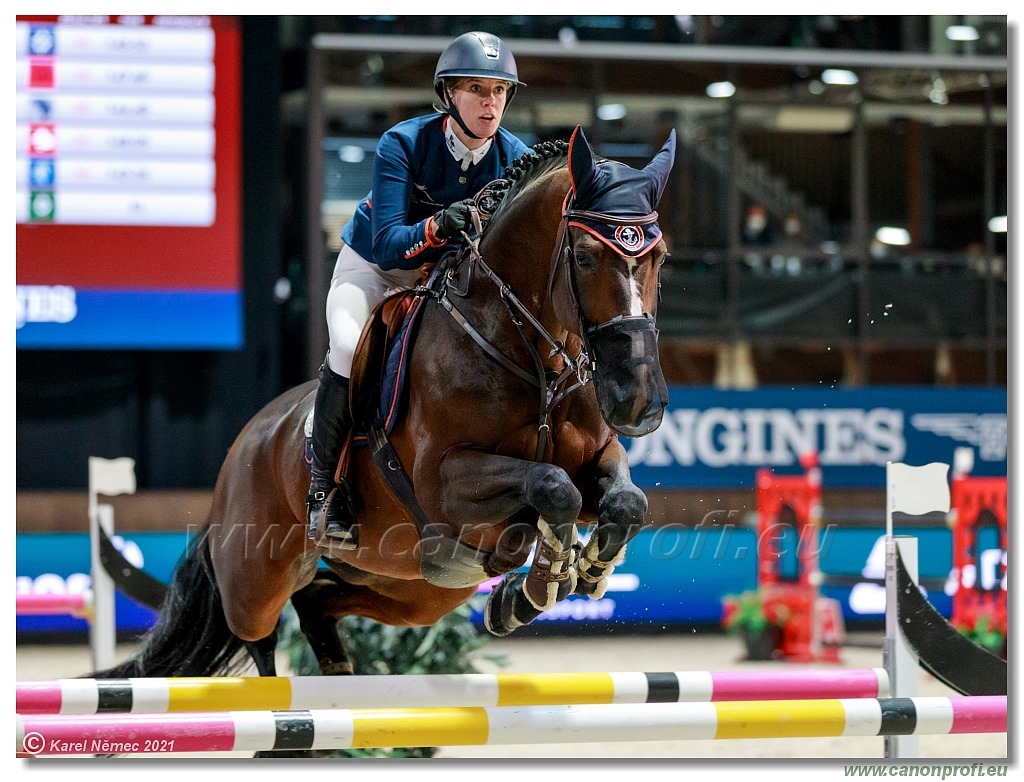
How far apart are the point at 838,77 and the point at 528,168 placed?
7.63 m

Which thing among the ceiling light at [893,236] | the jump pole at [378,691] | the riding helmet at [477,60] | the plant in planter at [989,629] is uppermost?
the ceiling light at [893,236]

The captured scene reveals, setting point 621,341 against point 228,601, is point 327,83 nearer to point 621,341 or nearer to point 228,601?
point 228,601

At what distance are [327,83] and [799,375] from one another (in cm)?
480

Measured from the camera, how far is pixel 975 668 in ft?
12.5

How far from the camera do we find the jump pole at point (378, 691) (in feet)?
10.5

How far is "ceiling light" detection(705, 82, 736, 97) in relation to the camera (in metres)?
9.91

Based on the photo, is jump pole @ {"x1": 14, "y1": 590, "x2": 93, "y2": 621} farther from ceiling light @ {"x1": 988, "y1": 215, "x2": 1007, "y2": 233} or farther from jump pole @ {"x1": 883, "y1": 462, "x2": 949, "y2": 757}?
ceiling light @ {"x1": 988, "y1": 215, "x2": 1007, "y2": 233}

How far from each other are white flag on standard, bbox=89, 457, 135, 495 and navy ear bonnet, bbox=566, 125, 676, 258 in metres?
2.66

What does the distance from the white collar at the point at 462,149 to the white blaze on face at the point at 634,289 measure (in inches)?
29.5

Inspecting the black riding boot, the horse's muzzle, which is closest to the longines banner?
the black riding boot

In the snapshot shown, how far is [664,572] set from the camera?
8.29 meters

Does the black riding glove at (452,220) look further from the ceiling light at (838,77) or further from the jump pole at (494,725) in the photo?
the ceiling light at (838,77)

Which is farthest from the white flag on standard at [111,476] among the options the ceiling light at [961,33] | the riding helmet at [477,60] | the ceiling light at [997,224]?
the ceiling light at [997,224]
